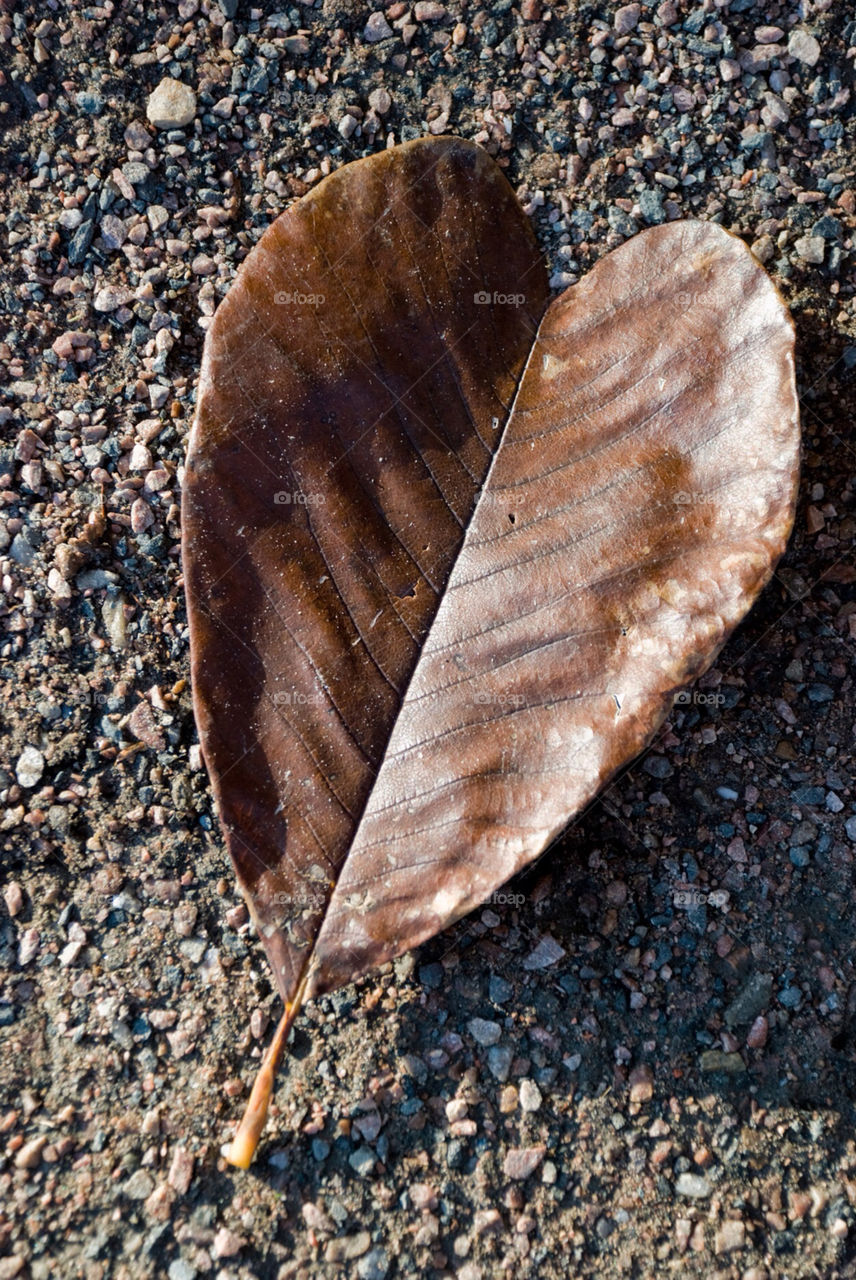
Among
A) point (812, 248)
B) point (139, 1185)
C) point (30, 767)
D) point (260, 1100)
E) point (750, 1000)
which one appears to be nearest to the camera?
point (260, 1100)

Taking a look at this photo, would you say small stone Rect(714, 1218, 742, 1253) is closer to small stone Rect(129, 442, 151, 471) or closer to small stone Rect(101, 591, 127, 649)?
small stone Rect(101, 591, 127, 649)

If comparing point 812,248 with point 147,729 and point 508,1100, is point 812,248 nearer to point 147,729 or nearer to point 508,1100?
point 147,729

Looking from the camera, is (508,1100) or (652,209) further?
(652,209)

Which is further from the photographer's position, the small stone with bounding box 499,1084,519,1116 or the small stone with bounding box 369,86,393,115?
the small stone with bounding box 369,86,393,115

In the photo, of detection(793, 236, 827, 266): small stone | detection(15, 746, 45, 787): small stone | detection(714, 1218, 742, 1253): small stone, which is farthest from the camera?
detection(793, 236, 827, 266): small stone

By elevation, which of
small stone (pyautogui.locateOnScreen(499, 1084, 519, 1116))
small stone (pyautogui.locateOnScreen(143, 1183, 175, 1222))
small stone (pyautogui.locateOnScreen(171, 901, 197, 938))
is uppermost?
small stone (pyautogui.locateOnScreen(171, 901, 197, 938))

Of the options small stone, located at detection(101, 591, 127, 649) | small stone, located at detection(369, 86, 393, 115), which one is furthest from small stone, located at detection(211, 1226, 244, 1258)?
small stone, located at detection(369, 86, 393, 115)

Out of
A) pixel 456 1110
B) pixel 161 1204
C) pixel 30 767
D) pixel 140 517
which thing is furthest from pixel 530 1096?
pixel 140 517
